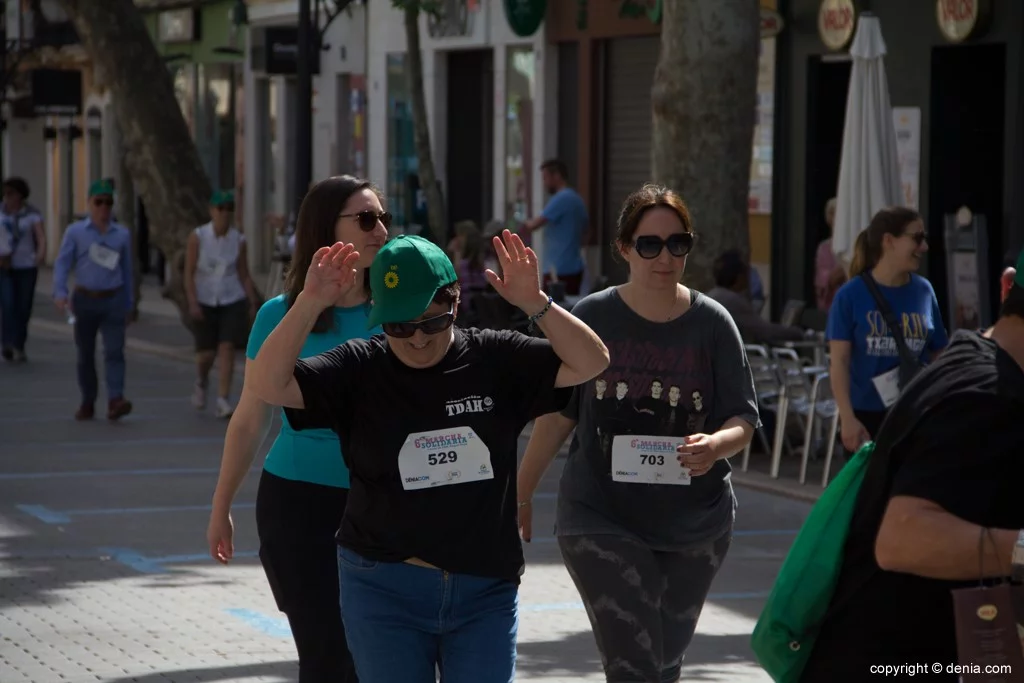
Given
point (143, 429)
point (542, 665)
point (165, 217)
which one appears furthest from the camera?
point (165, 217)

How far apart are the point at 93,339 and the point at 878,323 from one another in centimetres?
820

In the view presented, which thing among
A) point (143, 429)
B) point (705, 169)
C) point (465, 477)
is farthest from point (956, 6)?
point (465, 477)

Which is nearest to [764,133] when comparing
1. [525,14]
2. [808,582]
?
[525,14]

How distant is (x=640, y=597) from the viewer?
17.3ft

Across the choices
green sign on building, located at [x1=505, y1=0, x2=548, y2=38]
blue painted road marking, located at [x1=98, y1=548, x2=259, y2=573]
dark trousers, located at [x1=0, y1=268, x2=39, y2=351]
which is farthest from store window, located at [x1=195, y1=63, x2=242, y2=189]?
blue painted road marking, located at [x1=98, y1=548, x2=259, y2=573]

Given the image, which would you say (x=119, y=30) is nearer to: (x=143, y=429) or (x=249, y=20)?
(x=143, y=429)

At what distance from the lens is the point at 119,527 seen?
10.5 meters

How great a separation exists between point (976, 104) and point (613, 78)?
21.5 ft

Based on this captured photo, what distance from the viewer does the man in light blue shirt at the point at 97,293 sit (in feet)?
49.9

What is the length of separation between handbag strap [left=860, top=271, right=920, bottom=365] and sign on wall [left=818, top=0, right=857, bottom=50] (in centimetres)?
1026

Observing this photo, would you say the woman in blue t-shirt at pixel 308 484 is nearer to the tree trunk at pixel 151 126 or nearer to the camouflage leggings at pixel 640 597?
the camouflage leggings at pixel 640 597

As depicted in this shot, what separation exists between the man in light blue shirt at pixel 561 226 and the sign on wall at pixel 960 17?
13.6 ft

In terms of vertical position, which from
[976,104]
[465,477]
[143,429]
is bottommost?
[143,429]

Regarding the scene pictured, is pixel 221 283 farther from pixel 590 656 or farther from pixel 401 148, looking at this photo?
pixel 401 148
